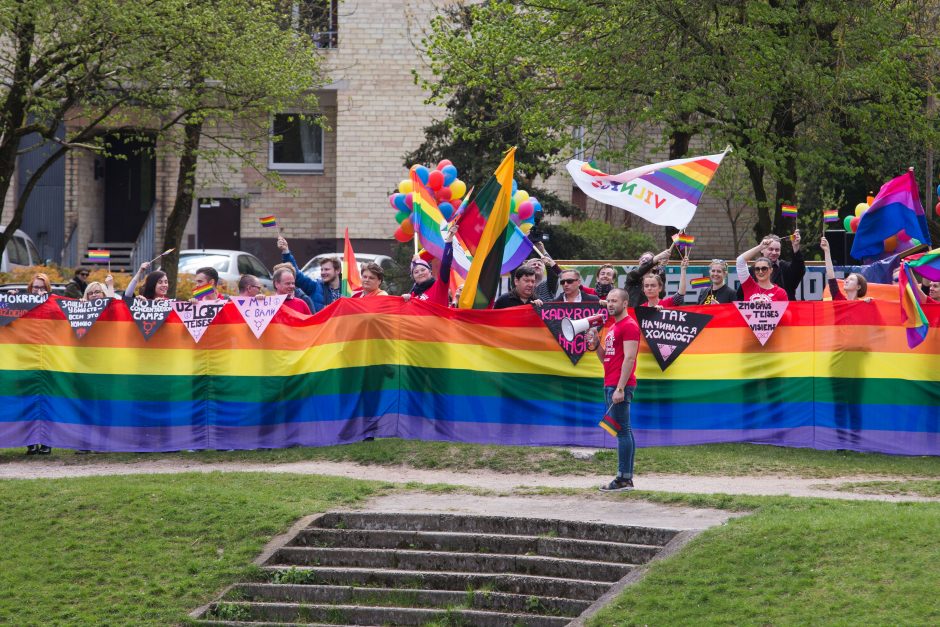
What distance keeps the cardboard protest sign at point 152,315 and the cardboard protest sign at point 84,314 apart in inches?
16.0

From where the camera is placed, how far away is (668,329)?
1376 cm

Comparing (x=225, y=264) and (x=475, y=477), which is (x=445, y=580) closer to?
(x=475, y=477)

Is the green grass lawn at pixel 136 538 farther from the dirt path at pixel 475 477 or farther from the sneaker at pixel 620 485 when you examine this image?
the sneaker at pixel 620 485

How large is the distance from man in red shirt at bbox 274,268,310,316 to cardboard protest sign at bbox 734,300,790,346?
4.61 meters

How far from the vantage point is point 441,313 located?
46.6 ft

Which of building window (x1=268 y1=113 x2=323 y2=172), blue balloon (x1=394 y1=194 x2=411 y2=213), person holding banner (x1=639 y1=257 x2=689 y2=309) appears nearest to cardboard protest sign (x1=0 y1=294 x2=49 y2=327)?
blue balloon (x1=394 y1=194 x2=411 y2=213)

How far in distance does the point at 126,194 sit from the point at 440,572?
29.9 metres

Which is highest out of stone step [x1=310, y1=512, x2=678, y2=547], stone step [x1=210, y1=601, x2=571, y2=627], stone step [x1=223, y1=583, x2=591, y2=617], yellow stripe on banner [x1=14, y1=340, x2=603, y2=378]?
yellow stripe on banner [x1=14, y1=340, x2=603, y2=378]

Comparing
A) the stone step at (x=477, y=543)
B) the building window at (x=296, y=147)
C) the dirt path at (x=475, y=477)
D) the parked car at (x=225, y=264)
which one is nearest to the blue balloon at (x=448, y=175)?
the dirt path at (x=475, y=477)

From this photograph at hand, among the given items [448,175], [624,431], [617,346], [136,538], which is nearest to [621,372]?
[617,346]

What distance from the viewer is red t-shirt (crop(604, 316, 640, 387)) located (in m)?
11.6

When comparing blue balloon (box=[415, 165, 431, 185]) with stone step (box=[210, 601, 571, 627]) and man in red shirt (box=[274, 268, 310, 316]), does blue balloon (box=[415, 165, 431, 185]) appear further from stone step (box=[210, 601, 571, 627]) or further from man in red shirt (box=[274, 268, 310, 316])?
stone step (box=[210, 601, 571, 627])

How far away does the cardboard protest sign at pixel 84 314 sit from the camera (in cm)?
1486

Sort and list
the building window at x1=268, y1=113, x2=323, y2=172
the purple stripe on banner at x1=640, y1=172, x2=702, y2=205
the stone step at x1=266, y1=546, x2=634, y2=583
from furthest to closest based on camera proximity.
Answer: the building window at x1=268, y1=113, x2=323, y2=172
the purple stripe on banner at x1=640, y1=172, x2=702, y2=205
the stone step at x1=266, y1=546, x2=634, y2=583
